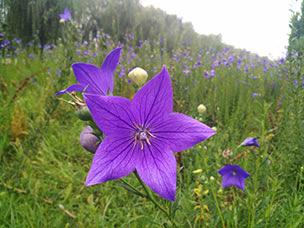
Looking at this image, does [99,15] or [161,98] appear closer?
[161,98]

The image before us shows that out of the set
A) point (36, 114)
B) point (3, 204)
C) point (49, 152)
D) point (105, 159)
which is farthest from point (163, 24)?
point (105, 159)

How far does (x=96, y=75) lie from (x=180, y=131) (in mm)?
314

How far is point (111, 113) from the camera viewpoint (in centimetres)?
68

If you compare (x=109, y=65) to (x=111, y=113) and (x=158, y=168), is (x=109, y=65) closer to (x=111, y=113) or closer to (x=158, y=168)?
(x=111, y=113)

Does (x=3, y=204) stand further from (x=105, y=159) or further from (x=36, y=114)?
(x=36, y=114)

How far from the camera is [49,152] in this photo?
9.05 feet

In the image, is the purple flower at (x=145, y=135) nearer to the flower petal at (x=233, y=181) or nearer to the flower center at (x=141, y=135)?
the flower center at (x=141, y=135)

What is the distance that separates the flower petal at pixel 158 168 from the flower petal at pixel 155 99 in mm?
94

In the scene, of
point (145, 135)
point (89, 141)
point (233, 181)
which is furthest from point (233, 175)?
point (89, 141)

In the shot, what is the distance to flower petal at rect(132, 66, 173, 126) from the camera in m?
0.67

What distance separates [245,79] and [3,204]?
5.12 metres

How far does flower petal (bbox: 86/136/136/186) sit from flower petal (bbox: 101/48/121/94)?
189mm

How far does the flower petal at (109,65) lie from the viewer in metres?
0.73

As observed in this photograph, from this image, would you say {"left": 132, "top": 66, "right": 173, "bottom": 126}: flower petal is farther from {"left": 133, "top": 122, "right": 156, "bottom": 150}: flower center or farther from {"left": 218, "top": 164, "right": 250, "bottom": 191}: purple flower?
{"left": 218, "top": 164, "right": 250, "bottom": 191}: purple flower
